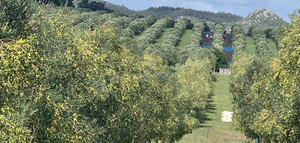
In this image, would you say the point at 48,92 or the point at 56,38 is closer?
the point at 48,92

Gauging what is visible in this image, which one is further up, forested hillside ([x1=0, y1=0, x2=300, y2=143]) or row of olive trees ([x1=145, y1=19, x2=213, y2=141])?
forested hillside ([x1=0, y1=0, x2=300, y2=143])

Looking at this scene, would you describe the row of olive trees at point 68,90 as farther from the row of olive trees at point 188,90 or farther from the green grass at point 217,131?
the green grass at point 217,131

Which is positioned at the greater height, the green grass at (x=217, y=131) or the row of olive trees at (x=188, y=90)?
the row of olive trees at (x=188, y=90)

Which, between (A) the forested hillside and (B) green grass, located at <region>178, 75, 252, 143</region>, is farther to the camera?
(B) green grass, located at <region>178, 75, 252, 143</region>

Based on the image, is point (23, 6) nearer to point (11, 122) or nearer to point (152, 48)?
point (11, 122)

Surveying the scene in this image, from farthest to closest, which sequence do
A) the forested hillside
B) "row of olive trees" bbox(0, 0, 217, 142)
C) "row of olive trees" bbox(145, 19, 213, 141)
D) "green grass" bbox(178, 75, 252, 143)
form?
1. "green grass" bbox(178, 75, 252, 143)
2. "row of olive trees" bbox(145, 19, 213, 141)
3. the forested hillside
4. "row of olive trees" bbox(0, 0, 217, 142)

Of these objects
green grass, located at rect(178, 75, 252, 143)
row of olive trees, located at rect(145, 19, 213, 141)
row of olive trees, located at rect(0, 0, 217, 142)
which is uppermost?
row of olive trees, located at rect(0, 0, 217, 142)

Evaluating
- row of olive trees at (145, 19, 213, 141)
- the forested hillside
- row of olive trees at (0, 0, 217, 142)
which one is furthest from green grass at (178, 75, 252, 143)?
row of olive trees at (0, 0, 217, 142)

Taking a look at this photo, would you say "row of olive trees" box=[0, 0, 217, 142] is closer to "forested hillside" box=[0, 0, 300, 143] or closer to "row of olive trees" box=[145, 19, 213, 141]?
"forested hillside" box=[0, 0, 300, 143]

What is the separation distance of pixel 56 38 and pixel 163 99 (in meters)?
23.6

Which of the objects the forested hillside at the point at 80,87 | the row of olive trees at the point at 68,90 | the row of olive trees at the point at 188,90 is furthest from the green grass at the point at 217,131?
the row of olive trees at the point at 68,90

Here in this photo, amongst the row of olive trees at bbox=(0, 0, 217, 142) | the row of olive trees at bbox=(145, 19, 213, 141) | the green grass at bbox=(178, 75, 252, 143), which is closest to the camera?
the row of olive trees at bbox=(0, 0, 217, 142)

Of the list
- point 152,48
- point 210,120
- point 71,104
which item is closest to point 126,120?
point 71,104

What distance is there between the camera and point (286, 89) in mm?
32312
